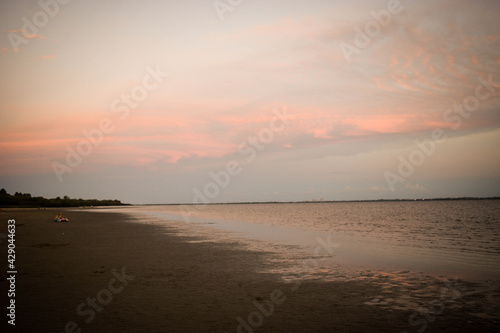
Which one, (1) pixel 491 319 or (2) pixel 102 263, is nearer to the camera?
(1) pixel 491 319

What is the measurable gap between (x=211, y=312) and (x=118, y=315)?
105 inches

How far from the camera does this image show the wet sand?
9.04 metres

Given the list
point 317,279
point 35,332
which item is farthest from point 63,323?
point 317,279

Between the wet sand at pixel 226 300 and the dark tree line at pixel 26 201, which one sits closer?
the wet sand at pixel 226 300

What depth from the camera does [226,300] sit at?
11.3 meters

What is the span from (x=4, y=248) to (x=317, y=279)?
68.5ft

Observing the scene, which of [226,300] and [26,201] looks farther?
[26,201]

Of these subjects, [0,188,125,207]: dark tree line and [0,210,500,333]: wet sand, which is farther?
[0,188,125,207]: dark tree line

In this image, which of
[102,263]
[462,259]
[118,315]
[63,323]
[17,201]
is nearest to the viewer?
[63,323]

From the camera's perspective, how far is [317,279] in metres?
14.7

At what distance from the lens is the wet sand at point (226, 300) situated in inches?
356

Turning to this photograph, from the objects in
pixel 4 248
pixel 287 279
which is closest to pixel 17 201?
pixel 4 248

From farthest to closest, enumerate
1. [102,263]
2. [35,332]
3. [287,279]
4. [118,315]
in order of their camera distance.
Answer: [102,263] < [287,279] < [118,315] < [35,332]

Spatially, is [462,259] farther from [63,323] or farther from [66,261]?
[66,261]
